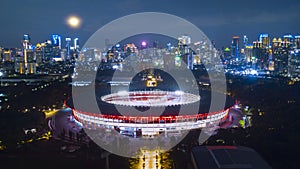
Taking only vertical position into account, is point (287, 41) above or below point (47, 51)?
above

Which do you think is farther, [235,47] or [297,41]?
[235,47]

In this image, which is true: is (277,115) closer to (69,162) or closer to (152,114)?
(152,114)

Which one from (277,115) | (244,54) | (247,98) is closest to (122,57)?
(244,54)

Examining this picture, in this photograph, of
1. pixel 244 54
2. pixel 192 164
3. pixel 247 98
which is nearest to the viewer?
pixel 192 164

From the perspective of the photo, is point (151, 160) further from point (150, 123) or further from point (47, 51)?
point (47, 51)

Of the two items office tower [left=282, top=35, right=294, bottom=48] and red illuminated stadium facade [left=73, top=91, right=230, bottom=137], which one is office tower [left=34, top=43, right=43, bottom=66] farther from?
red illuminated stadium facade [left=73, top=91, right=230, bottom=137]

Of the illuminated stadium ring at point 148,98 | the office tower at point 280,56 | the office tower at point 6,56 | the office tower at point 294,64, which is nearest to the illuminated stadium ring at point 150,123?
the illuminated stadium ring at point 148,98

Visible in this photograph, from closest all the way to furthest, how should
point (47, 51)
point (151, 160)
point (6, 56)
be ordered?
point (151, 160) → point (6, 56) → point (47, 51)

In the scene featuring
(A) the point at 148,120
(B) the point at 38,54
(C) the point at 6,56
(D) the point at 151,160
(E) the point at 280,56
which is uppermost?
(B) the point at 38,54

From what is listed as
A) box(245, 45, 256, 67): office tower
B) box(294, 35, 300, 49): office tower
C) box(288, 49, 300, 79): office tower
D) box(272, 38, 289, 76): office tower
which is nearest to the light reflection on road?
box(288, 49, 300, 79): office tower

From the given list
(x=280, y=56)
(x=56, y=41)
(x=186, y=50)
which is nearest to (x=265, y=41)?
(x=280, y=56)

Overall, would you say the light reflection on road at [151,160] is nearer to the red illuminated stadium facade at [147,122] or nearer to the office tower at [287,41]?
the red illuminated stadium facade at [147,122]
